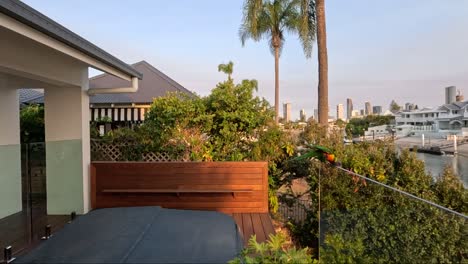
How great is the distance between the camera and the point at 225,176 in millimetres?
5500

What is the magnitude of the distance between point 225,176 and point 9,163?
3.20 metres

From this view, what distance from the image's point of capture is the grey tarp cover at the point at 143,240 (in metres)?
2.37

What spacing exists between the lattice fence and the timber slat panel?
1.78 ft

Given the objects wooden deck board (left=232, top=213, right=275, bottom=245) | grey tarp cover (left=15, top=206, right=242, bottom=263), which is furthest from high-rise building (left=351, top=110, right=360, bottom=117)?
grey tarp cover (left=15, top=206, right=242, bottom=263)

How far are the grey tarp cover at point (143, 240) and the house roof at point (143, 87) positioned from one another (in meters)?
7.97

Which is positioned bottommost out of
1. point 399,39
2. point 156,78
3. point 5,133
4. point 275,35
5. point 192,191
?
point 192,191

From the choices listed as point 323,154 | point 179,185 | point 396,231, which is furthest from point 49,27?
point 323,154

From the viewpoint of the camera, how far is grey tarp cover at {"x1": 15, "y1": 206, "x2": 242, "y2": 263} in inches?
93.4

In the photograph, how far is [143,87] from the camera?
39.4 ft

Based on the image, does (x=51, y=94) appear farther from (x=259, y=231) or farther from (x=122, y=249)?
(x=259, y=231)

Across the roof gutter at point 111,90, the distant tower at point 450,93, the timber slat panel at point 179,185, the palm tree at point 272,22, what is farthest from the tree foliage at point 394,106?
the roof gutter at point 111,90

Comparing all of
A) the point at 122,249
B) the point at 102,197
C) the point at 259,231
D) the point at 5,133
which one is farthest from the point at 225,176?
the point at 5,133

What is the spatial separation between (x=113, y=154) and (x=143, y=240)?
12.3 feet

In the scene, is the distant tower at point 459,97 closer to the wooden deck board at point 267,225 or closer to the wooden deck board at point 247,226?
the wooden deck board at point 267,225
